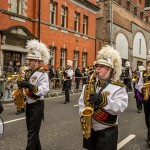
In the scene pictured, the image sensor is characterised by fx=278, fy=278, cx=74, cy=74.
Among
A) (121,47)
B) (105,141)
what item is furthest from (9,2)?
(121,47)

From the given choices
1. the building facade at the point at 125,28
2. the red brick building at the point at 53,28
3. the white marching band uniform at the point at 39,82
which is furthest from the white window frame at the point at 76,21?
the white marching band uniform at the point at 39,82

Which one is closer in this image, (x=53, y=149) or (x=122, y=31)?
(x=53, y=149)

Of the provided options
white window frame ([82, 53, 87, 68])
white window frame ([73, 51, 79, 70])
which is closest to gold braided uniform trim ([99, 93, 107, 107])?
white window frame ([73, 51, 79, 70])

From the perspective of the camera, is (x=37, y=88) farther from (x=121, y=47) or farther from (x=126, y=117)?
(x=121, y=47)

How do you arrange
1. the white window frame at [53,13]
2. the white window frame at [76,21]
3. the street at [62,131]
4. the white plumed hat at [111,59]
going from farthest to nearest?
the white window frame at [76,21]
the white window frame at [53,13]
the street at [62,131]
the white plumed hat at [111,59]

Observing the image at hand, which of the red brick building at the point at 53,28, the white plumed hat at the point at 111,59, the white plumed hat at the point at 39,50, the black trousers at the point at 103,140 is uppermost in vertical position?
the red brick building at the point at 53,28

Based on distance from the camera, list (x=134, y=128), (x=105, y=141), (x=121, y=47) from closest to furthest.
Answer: (x=105, y=141)
(x=134, y=128)
(x=121, y=47)

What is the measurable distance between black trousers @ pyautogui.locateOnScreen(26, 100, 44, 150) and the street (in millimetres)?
1070

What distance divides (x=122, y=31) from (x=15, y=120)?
100 feet

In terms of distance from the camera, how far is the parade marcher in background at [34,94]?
4.74 meters

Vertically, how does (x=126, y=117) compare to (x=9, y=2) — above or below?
below

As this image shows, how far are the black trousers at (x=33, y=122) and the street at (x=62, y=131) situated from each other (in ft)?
3.51

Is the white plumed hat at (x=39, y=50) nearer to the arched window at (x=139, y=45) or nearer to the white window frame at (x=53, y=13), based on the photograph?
the white window frame at (x=53, y=13)

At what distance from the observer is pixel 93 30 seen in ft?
97.9
